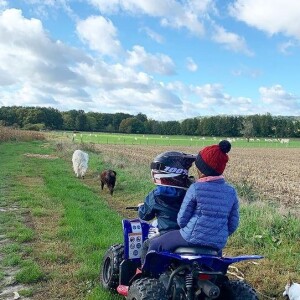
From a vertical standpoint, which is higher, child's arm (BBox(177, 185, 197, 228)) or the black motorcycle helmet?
the black motorcycle helmet

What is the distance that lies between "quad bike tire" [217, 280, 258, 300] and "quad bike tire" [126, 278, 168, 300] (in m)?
0.71

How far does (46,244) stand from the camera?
7.60 metres

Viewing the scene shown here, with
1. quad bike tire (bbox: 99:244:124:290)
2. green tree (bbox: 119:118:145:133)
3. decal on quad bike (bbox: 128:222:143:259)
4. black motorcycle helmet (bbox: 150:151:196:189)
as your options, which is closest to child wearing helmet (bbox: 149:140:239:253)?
black motorcycle helmet (bbox: 150:151:196:189)

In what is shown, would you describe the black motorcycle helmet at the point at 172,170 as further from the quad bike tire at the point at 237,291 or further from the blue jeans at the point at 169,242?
the quad bike tire at the point at 237,291

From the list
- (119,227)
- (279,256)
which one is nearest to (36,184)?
(119,227)

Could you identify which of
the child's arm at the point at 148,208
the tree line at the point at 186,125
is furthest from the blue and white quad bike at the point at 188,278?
the tree line at the point at 186,125

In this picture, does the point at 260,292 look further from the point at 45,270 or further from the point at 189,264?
the point at 45,270

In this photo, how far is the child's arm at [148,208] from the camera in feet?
14.7

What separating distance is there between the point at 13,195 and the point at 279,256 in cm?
849

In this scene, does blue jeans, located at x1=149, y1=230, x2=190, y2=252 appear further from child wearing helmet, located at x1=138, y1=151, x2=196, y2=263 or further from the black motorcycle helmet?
the black motorcycle helmet

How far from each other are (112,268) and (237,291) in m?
1.79

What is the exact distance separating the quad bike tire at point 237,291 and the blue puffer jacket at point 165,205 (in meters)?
0.81

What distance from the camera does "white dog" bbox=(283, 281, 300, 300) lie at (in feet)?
15.9

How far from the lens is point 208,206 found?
3.90m
